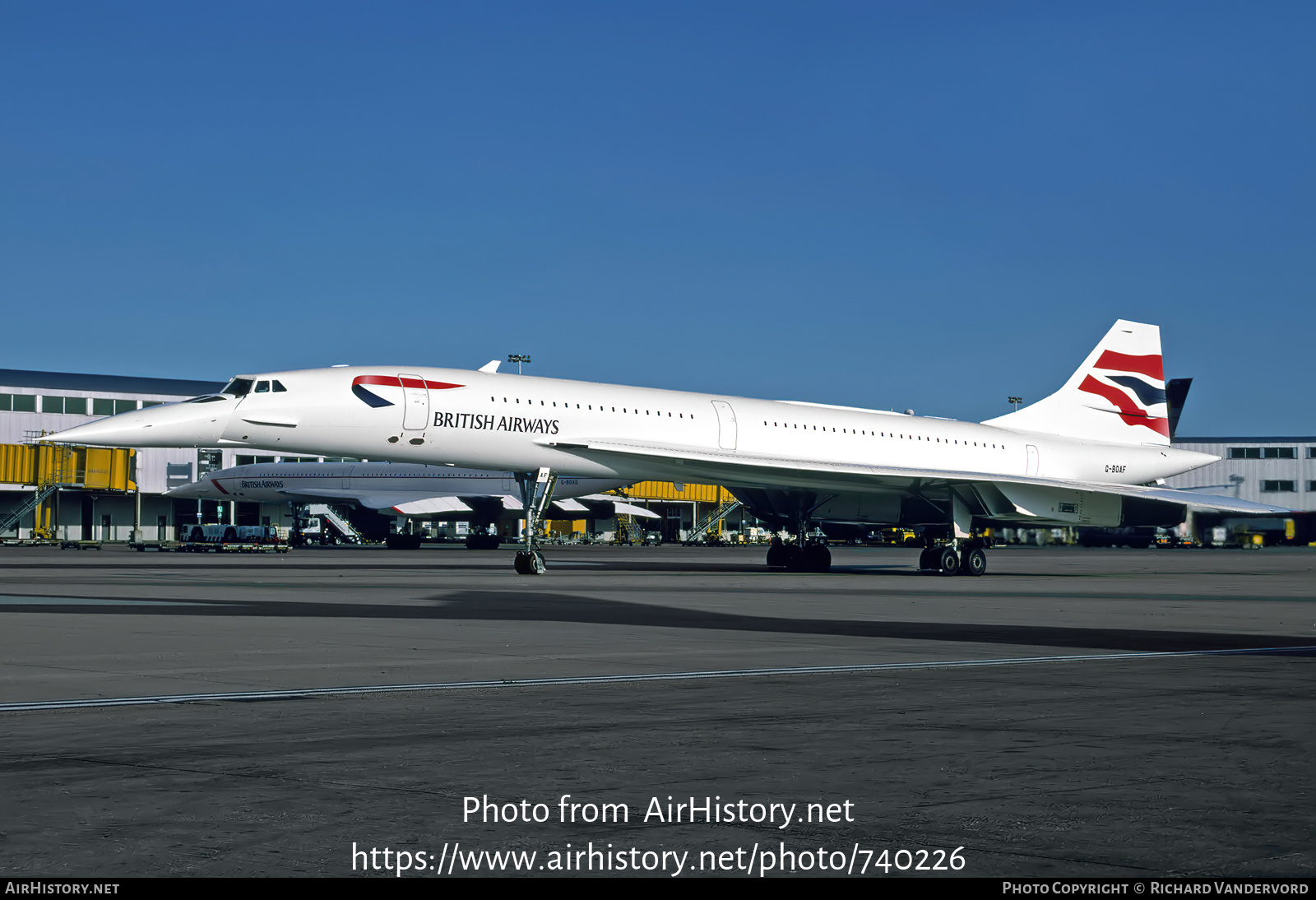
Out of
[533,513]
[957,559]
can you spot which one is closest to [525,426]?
[533,513]

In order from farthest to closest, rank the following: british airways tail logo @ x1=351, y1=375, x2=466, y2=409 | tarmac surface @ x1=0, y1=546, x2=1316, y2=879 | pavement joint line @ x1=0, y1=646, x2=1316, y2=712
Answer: british airways tail logo @ x1=351, y1=375, x2=466, y2=409 < pavement joint line @ x1=0, y1=646, x2=1316, y2=712 < tarmac surface @ x1=0, y1=546, x2=1316, y2=879

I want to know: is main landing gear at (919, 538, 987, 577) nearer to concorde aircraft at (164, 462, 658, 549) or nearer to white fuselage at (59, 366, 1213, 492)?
white fuselage at (59, 366, 1213, 492)

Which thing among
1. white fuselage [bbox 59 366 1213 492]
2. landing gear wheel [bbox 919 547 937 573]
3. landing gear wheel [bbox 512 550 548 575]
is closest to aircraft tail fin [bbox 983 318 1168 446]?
white fuselage [bbox 59 366 1213 492]

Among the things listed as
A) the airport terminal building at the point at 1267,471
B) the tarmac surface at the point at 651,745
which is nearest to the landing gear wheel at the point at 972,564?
the tarmac surface at the point at 651,745

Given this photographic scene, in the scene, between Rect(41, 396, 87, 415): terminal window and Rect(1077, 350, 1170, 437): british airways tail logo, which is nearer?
Rect(1077, 350, 1170, 437): british airways tail logo

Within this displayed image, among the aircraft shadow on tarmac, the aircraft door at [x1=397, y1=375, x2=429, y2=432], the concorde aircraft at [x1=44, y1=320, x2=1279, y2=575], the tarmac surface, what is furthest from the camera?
the aircraft door at [x1=397, y1=375, x2=429, y2=432]

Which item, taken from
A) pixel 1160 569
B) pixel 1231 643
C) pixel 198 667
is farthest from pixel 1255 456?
pixel 198 667

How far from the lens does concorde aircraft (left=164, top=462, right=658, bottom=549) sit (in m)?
66.8

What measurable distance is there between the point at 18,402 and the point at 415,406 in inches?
2328

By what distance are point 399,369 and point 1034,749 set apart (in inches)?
1054

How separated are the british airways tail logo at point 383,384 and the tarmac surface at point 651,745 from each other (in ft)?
46.2

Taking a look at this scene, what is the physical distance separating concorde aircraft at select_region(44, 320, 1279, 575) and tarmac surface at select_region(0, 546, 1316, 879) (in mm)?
14099

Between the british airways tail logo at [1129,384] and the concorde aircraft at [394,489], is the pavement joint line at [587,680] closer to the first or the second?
the british airways tail logo at [1129,384]
